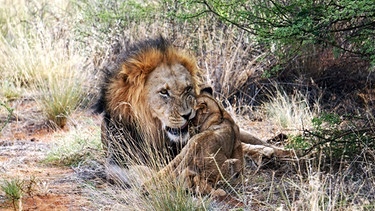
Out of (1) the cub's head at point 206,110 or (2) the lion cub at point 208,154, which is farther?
(1) the cub's head at point 206,110

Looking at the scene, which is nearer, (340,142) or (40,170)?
(340,142)

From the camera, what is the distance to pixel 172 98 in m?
4.74

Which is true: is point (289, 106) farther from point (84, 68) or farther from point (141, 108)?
point (84, 68)

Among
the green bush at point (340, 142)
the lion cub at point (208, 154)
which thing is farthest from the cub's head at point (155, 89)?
the green bush at point (340, 142)

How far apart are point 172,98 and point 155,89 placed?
16 centimetres

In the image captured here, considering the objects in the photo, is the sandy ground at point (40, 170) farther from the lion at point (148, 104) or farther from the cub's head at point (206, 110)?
the cub's head at point (206, 110)

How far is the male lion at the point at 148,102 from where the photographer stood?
469 cm

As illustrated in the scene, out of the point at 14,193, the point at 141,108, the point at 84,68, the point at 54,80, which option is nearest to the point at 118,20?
the point at 84,68

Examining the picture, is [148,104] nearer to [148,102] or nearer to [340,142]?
[148,102]

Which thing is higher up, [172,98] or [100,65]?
[172,98]

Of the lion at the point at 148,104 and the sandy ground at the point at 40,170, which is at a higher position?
the lion at the point at 148,104

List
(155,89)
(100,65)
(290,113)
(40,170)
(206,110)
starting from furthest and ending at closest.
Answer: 1. (100,65)
2. (290,113)
3. (40,170)
4. (155,89)
5. (206,110)

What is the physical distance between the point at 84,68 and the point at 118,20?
0.89 m

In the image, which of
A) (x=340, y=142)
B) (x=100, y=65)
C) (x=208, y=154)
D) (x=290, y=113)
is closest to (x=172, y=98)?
(x=208, y=154)
